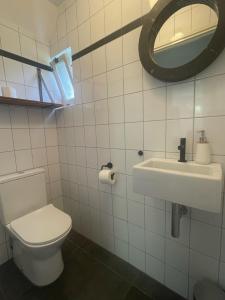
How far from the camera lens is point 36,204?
1.56 m

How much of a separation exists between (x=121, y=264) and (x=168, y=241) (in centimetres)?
57

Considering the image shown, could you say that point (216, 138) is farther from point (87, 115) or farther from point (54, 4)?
point (54, 4)

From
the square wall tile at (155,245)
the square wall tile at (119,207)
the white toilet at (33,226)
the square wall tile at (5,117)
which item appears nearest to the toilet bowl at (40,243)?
the white toilet at (33,226)

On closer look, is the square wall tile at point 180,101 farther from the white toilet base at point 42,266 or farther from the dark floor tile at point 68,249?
the dark floor tile at point 68,249

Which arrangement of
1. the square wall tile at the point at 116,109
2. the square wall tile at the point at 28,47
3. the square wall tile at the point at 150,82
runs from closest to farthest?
the square wall tile at the point at 150,82 < the square wall tile at the point at 116,109 < the square wall tile at the point at 28,47

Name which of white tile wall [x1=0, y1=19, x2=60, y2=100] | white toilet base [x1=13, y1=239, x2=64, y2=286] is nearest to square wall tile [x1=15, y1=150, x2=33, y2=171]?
white tile wall [x1=0, y1=19, x2=60, y2=100]

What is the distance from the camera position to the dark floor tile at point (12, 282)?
4.03 ft

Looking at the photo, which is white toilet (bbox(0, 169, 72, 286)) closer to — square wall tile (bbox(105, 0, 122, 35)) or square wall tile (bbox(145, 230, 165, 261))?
square wall tile (bbox(145, 230, 165, 261))

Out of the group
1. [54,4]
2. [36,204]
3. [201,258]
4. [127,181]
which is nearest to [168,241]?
[201,258]

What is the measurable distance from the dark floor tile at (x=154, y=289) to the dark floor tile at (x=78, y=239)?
0.67m

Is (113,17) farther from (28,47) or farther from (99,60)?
(28,47)

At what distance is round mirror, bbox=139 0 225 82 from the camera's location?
0.84 metres

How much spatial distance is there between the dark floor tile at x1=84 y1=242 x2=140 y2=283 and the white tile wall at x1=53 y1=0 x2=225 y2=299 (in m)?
0.05

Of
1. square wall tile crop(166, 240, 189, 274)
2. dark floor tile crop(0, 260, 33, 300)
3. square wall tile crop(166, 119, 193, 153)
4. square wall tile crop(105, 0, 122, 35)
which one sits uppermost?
square wall tile crop(105, 0, 122, 35)
